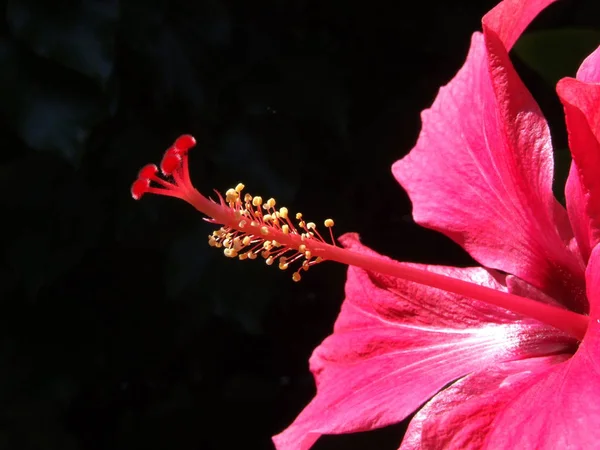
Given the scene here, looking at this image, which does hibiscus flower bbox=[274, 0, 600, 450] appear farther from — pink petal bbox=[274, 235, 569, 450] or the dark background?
the dark background

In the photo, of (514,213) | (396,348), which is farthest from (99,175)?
(514,213)

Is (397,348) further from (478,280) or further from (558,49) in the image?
(558,49)

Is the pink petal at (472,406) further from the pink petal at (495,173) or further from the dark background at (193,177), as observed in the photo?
the dark background at (193,177)

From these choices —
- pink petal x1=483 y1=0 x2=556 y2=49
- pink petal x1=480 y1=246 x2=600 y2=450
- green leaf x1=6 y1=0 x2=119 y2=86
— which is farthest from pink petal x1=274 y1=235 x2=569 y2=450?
green leaf x1=6 y1=0 x2=119 y2=86

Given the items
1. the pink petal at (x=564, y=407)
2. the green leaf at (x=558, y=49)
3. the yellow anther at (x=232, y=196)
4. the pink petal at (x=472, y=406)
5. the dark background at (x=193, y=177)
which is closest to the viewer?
the pink petal at (x=564, y=407)

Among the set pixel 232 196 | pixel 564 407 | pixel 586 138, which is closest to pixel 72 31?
pixel 232 196

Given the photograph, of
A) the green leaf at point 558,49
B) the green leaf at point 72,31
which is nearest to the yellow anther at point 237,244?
the green leaf at point 72,31
